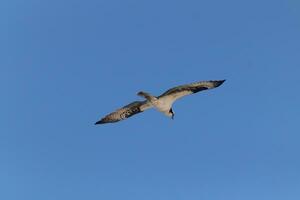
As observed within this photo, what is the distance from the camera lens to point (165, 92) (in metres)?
48.2

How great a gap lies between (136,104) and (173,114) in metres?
2.52

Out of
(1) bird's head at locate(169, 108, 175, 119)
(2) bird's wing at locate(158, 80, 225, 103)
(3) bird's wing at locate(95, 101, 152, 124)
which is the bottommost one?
(2) bird's wing at locate(158, 80, 225, 103)

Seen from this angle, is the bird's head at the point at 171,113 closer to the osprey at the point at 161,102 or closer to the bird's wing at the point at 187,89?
the osprey at the point at 161,102

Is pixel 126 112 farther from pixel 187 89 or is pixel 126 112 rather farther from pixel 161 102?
pixel 187 89

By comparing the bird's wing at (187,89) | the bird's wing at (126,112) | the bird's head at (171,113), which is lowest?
the bird's wing at (187,89)

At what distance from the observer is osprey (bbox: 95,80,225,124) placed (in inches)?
1885

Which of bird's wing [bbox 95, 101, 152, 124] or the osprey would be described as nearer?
the osprey

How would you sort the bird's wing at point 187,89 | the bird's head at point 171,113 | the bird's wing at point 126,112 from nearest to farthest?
the bird's wing at point 187,89, the bird's wing at point 126,112, the bird's head at point 171,113

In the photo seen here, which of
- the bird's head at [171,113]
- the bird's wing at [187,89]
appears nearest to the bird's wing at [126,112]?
the bird's head at [171,113]

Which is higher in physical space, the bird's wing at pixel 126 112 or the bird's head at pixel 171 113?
the bird's wing at pixel 126 112

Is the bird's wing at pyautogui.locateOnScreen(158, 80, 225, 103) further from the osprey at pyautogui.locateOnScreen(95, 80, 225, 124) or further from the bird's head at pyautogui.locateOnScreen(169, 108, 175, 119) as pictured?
the bird's head at pyautogui.locateOnScreen(169, 108, 175, 119)

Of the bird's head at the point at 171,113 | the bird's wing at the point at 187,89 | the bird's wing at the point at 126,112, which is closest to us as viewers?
the bird's wing at the point at 187,89

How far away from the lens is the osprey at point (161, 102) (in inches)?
1885

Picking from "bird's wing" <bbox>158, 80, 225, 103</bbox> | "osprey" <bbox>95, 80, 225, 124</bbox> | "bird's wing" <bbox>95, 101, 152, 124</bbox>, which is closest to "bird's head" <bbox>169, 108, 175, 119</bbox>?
"osprey" <bbox>95, 80, 225, 124</bbox>
